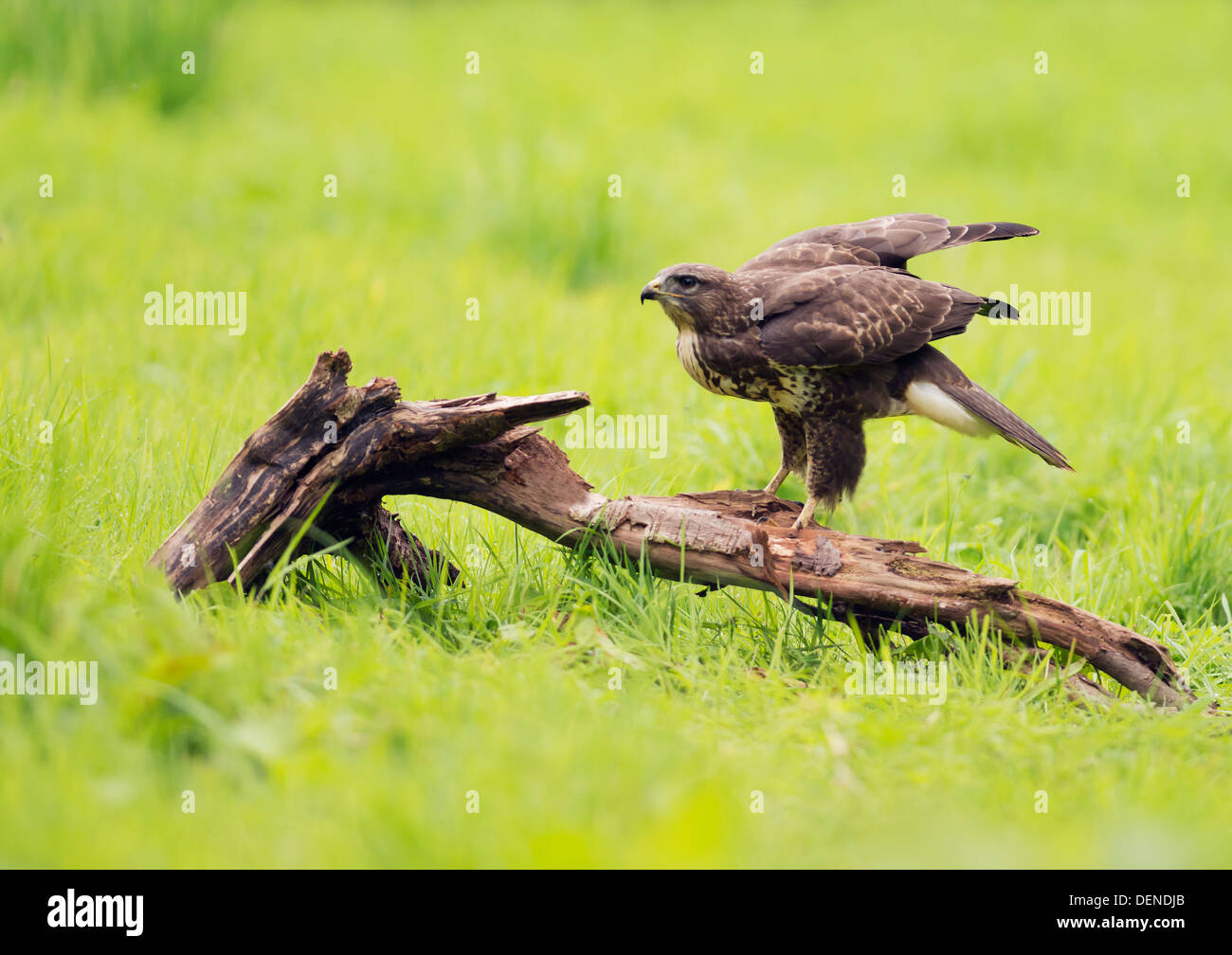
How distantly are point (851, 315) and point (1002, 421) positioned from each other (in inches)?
29.2

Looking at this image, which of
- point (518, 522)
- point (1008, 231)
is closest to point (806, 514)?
point (518, 522)

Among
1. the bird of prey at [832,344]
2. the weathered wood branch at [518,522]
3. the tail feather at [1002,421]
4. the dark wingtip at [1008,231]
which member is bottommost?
the weathered wood branch at [518,522]

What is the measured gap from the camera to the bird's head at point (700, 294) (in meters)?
4.27

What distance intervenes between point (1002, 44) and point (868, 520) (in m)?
13.7

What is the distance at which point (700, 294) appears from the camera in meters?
4.27

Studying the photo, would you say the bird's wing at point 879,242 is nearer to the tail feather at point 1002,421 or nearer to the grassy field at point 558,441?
the tail feather at point 1002,421

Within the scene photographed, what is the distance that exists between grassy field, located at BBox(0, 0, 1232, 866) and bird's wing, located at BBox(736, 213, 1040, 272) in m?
1.12

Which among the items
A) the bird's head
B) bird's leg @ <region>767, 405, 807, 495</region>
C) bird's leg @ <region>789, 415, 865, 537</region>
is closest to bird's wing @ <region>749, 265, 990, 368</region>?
the bird's head

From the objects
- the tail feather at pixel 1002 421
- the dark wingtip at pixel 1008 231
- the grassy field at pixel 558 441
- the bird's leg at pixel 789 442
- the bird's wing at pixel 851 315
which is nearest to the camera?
the grassy field at pixel 558 441

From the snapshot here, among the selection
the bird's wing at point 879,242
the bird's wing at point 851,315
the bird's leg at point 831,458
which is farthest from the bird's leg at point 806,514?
the bird's wing at point 879,242

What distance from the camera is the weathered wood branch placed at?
147 inches

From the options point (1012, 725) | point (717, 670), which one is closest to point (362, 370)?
point (717, 670)

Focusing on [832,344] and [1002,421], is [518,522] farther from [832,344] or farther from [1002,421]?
[1002,421]

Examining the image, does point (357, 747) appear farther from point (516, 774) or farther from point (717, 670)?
point (717, 670)
